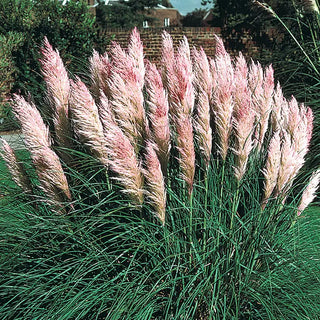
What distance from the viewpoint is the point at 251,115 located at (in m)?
2.59

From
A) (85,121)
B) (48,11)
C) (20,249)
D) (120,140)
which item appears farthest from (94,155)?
(48,11)

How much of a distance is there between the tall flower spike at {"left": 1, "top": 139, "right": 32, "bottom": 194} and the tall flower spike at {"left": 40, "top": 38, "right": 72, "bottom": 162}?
9.9 inches

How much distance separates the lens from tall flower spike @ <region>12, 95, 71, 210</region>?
252 cm

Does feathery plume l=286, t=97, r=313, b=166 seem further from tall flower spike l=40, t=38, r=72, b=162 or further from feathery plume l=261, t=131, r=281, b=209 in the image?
tall flower spike l=40, t=38, r=72, b=162

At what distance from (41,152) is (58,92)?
47 centimetres

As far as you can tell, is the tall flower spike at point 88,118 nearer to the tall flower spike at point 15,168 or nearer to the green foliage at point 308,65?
the tall flower spike at point 15,168

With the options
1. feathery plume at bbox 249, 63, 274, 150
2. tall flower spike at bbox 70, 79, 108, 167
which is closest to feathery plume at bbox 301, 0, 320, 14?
feathery plume at bbox 249, 63, 274, 150

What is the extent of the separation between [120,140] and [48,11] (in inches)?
374

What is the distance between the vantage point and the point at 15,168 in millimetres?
2789

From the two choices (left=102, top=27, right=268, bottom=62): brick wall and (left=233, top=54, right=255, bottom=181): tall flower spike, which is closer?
(left=233, top=54, right=255, bottom=181): tall flower spike

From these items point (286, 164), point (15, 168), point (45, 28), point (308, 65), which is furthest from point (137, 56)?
point (45, 28)

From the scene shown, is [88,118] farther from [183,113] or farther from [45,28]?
[45,28]

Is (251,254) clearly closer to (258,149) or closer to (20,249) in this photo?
(258,149)

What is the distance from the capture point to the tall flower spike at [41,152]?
8.27 ft
